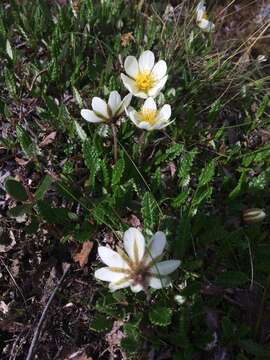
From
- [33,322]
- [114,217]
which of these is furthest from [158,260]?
[33,322]

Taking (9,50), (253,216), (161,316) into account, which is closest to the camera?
(161,316)

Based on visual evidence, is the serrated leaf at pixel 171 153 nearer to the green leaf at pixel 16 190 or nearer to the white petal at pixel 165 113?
the white petal at pixel 165 113

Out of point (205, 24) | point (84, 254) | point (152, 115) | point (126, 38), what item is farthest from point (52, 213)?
point (205, 24)

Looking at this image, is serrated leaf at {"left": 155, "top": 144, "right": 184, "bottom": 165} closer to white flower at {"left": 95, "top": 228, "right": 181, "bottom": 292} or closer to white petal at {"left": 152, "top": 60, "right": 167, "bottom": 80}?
white petal at {"left": 152, "top": 60, "right": 167, "bottom": 80}

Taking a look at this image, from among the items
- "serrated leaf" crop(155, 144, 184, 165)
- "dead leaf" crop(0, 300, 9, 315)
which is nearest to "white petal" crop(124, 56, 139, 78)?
"serrated leaf" crop(155, 144, 184, 165)

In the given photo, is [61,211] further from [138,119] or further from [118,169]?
[138,119]

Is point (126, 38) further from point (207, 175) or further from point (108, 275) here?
point (108, 275)
